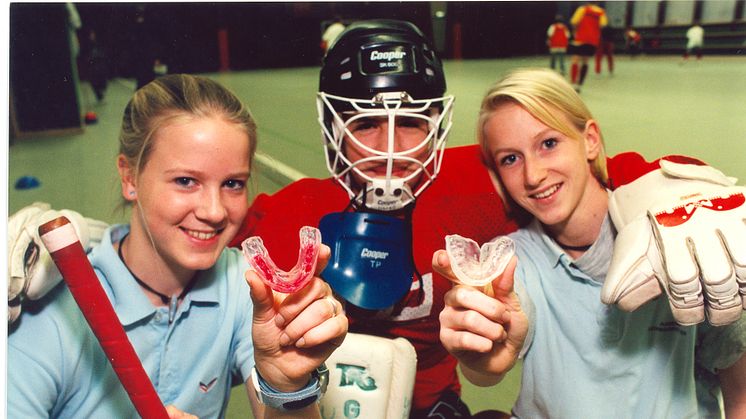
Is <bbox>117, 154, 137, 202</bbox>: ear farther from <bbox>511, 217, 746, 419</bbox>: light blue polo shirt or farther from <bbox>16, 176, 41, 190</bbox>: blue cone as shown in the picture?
<bbox>16, 176, 41, 190</bbox>: blue cone

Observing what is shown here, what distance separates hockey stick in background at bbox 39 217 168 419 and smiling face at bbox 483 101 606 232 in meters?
0.59

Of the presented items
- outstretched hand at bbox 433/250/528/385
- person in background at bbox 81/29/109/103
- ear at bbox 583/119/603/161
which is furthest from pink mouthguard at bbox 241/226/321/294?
person in background at bbox 81/29/109/103

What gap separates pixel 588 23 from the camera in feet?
3.91

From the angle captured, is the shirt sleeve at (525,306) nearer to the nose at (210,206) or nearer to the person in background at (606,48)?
the nose at (210,206)

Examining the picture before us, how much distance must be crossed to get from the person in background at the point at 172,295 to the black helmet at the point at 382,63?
206 mm

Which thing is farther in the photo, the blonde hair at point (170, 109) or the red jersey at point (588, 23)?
the red jersey at point (588, 23)

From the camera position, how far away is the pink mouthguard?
22.5 inches

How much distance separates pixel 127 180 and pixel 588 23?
99 cm

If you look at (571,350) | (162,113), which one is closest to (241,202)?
(162,113)

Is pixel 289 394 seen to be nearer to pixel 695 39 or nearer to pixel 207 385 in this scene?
pixel 207 385

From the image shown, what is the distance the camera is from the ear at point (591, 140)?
0.89 m

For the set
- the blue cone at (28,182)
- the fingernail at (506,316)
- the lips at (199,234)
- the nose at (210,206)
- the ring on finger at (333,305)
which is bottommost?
the blue cone at (28,182)

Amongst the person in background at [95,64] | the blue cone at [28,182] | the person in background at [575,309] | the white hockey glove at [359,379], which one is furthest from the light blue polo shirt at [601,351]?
the blue cone at [28,182]

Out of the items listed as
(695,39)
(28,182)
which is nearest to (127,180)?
(28,182)
